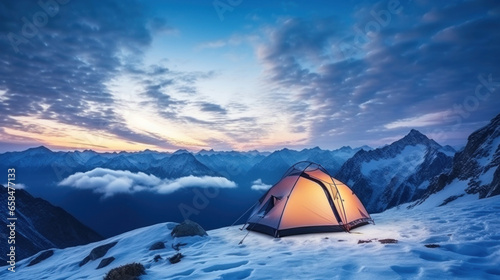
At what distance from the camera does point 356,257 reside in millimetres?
8195

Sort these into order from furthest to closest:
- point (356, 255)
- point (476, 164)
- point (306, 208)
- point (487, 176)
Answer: point (476, 164), point (487, 176), point (306, 208), point (356, 255)

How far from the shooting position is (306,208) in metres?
13.5

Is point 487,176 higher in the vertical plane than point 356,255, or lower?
higher

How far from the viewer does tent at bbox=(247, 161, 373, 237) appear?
43.0 ft

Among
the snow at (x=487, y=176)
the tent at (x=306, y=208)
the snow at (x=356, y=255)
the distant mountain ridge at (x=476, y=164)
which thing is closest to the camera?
the snow at (x=356, y=255)

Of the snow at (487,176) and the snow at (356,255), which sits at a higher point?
the snow at (487,176)

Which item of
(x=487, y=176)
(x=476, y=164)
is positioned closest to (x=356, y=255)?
(x=487, y=176)

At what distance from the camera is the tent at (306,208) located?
1311 centimetres

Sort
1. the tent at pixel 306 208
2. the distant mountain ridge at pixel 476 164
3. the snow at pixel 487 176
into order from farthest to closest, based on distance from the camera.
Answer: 1. the distant mountain ridge at pixel 476 164
2. the snow at pixel 487 176
3. the tent at pixel 306 208

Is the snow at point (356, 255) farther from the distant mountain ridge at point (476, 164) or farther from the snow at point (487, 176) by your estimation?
the distant mountain ridge at point (476, 164)

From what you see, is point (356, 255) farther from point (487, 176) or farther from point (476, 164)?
point (476, 164)

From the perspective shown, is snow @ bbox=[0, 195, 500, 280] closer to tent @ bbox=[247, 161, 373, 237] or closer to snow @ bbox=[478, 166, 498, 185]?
tent @ bbox=[247, 161, 373, 237]

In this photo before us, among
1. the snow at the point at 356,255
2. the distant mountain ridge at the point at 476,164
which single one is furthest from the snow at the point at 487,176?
the snow at the point at 356,255

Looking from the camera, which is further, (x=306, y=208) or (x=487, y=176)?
(x=487, y=176)
